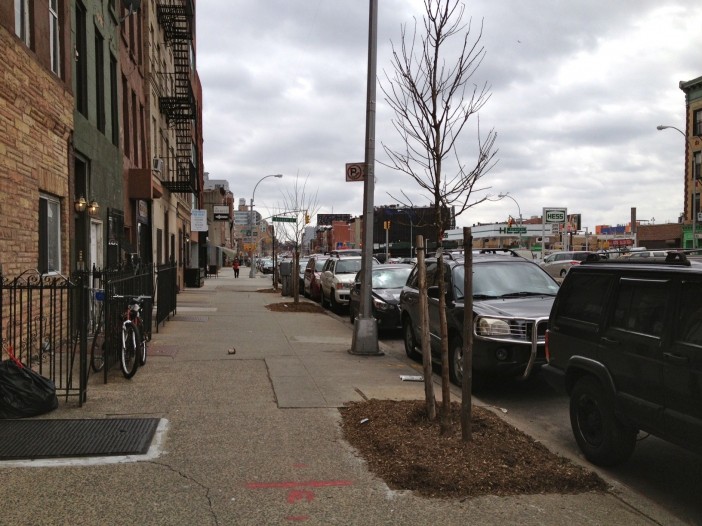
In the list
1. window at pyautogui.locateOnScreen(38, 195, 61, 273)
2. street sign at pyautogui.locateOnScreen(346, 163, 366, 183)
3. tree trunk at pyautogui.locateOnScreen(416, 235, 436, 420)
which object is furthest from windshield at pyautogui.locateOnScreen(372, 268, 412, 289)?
tree trunk at pyautogui.locateOnScreen(416, 235, 436, 420)

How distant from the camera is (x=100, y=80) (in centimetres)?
1394

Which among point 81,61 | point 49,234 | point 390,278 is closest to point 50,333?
point 49,234

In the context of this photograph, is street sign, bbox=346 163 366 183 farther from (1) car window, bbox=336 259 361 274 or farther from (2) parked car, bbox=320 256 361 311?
(1) car window, bbox=336 259 361 274

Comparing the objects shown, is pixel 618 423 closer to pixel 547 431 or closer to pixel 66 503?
pixel 547 431

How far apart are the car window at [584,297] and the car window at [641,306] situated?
0.67 ft

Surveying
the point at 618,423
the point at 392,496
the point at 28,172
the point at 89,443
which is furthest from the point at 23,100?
the point at 618,423

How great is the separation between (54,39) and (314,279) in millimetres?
13962

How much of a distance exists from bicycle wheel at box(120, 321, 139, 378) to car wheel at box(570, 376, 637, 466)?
16.4 ft

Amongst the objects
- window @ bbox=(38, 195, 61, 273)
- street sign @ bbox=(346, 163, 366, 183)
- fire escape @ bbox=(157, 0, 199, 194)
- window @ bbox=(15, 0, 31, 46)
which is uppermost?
fire escape @ bbox=(157, 0, 199, 194)

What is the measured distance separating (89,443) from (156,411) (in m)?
1.16

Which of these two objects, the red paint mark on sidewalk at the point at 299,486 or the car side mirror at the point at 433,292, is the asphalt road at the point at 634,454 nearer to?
the car side mirror at the point at 433,292

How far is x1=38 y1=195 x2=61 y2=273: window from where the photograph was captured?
975cm

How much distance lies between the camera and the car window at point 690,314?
4.02 m

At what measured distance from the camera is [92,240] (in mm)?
12711
